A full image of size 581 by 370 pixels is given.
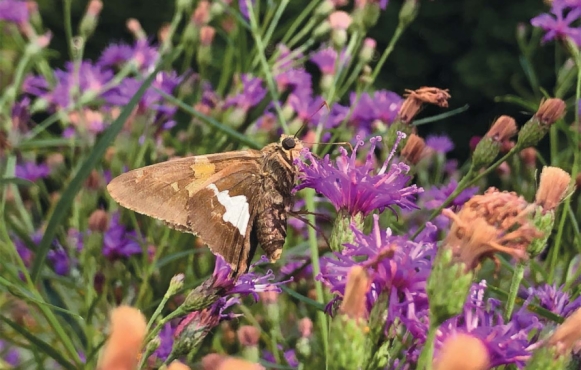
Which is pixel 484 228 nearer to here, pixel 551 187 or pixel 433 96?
pixel 551 187

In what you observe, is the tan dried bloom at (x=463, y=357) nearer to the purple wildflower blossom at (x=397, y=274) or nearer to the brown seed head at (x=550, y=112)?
the purple wildflower blossom at (x=397, y=274)

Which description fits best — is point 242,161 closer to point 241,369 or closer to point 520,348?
point 520,348

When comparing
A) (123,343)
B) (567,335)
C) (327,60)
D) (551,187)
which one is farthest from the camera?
(327,60)

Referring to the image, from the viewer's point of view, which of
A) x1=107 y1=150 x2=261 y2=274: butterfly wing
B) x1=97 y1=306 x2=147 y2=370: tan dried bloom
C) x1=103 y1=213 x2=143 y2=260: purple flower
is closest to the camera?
x1=97 y1=306 x2=147 y2=370: tan dried bloom

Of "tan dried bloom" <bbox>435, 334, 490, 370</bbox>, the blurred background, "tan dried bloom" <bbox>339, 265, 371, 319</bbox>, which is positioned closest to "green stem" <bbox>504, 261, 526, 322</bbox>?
"tan dried bloom" <bbox>339, 265, 371, 319</bbox>

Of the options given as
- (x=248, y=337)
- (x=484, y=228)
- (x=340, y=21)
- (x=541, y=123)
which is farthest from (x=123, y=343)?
(x=340, y=21)

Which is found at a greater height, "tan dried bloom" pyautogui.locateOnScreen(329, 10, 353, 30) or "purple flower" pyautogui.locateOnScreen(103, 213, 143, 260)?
"tan dried bloom" pyautogui.locateOnScreen(329, 10, 353, 30)

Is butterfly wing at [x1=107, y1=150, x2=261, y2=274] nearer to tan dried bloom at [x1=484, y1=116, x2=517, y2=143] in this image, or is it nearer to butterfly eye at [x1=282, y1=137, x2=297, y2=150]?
butterfly eye at [x1=282, y1=137, x2=297, y2=150]
